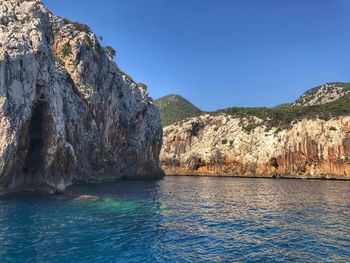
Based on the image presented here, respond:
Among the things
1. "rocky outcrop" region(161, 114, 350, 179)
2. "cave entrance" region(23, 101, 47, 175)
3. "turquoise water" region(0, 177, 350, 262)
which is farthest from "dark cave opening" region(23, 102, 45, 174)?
"rocky outcrop" region(161, 114, 350, 179)

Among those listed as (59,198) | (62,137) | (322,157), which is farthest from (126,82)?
(322,157)

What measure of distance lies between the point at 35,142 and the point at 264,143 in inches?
4114

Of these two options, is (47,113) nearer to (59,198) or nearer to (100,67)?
(59,198)

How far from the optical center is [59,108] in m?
50.8

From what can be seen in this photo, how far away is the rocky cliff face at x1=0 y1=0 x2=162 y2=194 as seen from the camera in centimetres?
4262

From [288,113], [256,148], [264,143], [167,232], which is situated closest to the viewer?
[167,232]

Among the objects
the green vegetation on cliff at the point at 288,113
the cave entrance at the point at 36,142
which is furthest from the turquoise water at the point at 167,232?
the green vegetation on cliff at the point at 288,113

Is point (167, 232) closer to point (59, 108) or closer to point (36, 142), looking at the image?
point (36, 142)

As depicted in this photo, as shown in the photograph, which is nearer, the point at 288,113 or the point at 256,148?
the point at 256,148

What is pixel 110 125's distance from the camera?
86.0 m

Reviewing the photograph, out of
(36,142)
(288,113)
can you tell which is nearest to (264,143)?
(288,113)

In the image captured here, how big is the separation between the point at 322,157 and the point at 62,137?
95.8 meters

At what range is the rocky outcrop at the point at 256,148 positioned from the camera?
115m

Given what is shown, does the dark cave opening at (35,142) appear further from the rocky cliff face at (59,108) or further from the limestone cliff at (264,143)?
the limestone cliff at (264,143)
